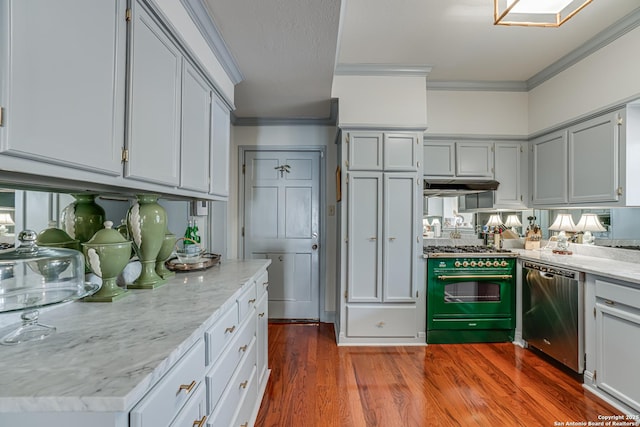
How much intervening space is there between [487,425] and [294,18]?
2682 millimetres

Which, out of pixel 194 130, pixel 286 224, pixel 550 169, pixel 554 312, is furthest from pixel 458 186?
pixel 194 130

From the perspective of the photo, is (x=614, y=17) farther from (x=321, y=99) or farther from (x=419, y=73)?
(x=321, y=99)

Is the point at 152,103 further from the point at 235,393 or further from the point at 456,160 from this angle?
the point at 456,160

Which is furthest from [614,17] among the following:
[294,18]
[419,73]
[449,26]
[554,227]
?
[294,18]

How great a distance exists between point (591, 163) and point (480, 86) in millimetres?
1293

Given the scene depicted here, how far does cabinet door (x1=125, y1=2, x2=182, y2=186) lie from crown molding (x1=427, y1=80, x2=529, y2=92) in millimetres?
2675

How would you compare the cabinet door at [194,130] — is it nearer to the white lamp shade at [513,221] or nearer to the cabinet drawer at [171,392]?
the cabinet drawer at [171,392]

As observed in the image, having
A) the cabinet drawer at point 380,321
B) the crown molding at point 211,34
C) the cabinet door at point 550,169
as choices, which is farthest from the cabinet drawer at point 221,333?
the cabinet door at point 550,169

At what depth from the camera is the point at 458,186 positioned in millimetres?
3057

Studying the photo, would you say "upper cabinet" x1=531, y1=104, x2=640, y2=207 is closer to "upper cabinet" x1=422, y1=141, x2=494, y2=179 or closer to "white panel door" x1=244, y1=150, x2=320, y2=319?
"upper cabinet" x1=422, y1=141, x2=494, y2=179

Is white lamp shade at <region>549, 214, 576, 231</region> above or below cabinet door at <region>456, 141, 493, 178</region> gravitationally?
below

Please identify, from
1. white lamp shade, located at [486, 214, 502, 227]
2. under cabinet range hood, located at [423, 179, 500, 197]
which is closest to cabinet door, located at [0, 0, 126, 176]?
under cabinet range hood, located at [423, 179, 500, 197]

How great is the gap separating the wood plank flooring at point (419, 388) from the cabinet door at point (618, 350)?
5.9 inches

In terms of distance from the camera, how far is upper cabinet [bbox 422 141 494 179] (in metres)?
3.09
